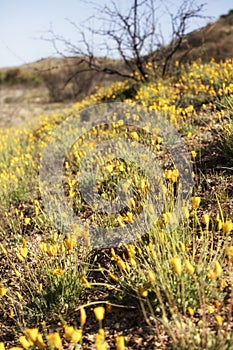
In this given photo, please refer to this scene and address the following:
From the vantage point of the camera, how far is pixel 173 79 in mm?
7559

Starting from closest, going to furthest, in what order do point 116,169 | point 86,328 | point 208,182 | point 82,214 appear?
point 86,328, point 208,182, point 82,214, point 116,169

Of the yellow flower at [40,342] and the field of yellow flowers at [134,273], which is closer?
the yellow flower at [40,342]

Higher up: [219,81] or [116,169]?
[219,81]

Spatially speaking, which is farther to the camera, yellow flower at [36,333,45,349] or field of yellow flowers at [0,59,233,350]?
field of yellow flowers at [0,59,233,350]

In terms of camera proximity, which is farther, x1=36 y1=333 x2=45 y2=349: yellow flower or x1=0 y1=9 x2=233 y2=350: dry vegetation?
x1=0 y1=9 x2=233 y2=350: dry vegetation

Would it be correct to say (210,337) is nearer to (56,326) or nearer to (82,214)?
(56,326)

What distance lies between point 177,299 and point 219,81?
4.67m

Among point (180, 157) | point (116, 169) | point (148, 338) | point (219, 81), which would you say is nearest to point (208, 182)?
point (180, 157)

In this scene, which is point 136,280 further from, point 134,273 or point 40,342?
point 40,342

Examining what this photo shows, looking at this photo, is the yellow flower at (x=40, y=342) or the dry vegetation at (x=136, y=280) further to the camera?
the dry vegetation at (x=136, y=280)

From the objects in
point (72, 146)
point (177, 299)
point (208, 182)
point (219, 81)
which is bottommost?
point (177, 299)

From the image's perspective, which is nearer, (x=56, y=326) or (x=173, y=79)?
(x=56, y=326)

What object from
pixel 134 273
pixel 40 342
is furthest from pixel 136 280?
pixel 40 342

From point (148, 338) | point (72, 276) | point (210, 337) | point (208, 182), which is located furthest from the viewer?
point (208, 182)
